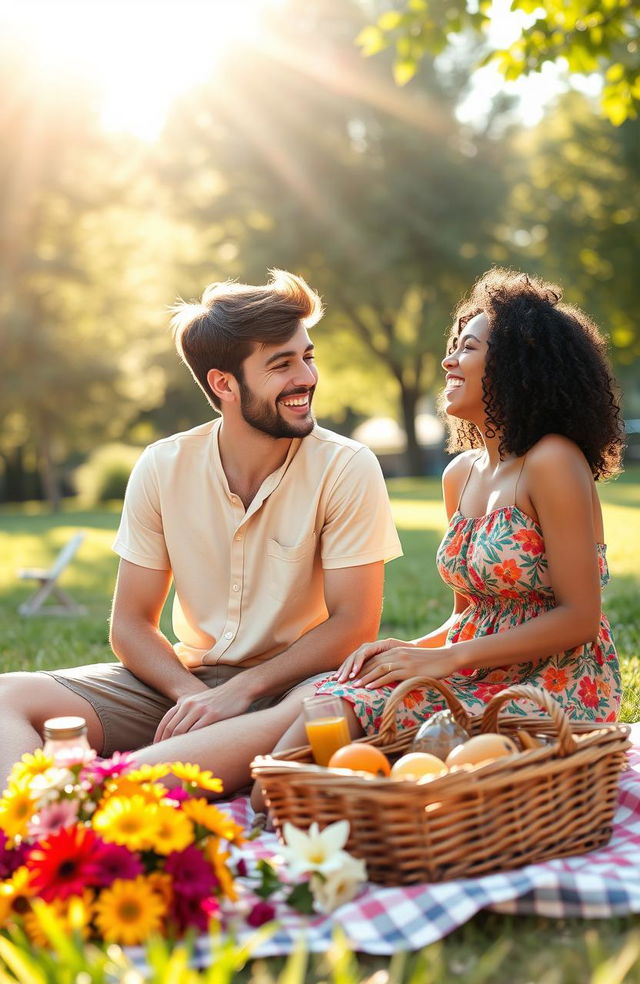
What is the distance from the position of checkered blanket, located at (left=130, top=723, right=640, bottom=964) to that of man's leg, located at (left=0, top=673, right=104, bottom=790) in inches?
50.9

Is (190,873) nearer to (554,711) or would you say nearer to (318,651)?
(554,711)

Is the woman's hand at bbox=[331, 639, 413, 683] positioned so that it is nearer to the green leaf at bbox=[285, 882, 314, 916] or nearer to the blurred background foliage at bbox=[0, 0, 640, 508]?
the green leaf at bbox=[285, 882, 314, 916]

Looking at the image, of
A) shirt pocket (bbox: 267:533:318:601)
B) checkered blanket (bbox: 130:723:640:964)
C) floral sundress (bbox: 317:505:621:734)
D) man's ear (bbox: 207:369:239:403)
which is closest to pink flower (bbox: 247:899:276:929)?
checkered blanket (bbox: 130:723:640:964)

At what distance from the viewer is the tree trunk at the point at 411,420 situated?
3080 centimetres

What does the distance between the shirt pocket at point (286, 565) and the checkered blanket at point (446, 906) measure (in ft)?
5.00

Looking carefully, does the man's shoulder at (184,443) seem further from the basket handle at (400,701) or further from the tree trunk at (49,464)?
the tree trunk at (49,464)

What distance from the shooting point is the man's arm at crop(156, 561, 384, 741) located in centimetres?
383

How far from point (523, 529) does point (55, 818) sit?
1842mm

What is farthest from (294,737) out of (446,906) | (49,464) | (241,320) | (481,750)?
(49,464)

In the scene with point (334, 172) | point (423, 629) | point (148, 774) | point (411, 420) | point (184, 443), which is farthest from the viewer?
point (411, 420)

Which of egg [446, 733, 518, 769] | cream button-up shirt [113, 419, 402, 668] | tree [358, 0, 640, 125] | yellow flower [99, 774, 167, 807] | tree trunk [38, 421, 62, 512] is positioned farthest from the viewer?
tree trunk [38, 421, 62, 512]

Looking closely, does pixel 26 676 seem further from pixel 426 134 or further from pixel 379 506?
pixel 426 134

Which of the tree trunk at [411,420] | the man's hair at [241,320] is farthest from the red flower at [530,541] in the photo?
the tree trunk at [411,420]

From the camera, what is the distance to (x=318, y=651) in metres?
3.97
